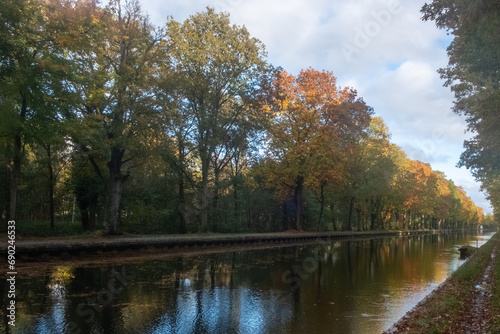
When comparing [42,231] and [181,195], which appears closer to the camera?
[42,231]

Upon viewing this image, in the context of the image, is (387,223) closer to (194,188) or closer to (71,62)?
(194,188)

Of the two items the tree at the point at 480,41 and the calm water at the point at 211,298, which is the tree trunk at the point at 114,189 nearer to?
the calm water at the point at 211,298

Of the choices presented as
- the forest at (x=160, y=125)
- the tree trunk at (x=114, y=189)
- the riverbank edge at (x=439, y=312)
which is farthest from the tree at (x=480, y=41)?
the tree trunk at (x=114, y=189)

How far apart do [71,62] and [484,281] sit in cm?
2128

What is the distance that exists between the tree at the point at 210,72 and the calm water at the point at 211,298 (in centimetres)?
1487

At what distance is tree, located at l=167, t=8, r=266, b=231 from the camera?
29.7 meters

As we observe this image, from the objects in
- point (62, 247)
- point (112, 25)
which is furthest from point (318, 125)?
point (62, 247)

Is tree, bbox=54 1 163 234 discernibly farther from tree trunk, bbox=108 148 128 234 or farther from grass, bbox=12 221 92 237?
grass, bbox=12 221 92 237

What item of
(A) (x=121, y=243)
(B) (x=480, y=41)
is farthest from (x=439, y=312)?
(A) (x=121, y=243)

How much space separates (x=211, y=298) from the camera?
1044 centimetres

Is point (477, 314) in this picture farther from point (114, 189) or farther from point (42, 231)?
point (42, 231)

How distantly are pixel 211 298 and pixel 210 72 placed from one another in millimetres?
24208

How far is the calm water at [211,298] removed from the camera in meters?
7.83

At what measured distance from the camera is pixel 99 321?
7844 millimetres
